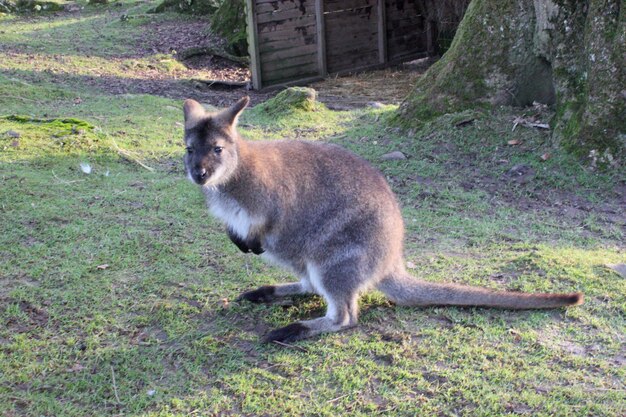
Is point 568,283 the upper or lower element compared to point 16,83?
lower

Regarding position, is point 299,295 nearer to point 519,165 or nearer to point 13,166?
point 519,165

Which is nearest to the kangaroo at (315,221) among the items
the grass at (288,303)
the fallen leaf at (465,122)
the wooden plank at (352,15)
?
the grass at (288,303)

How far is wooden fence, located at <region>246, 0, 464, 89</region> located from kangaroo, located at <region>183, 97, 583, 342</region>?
743cm

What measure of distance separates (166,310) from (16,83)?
20.7 ft


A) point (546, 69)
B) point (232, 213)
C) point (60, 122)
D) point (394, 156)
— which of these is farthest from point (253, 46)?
point (232, 213)

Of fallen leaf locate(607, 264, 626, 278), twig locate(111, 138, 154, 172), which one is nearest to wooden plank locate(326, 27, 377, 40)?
twig locate(111, 138, 154, 172)

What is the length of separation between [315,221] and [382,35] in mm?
9477

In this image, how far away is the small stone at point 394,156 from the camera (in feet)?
21.0

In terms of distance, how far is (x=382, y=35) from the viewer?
40.8 feet

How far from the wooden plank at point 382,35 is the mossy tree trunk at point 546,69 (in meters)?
5.32

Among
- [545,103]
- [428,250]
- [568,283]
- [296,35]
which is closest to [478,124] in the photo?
[545,103]

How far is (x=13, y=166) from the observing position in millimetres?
5934

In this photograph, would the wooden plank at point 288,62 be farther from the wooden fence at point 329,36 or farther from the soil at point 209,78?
the soil at point 209,78

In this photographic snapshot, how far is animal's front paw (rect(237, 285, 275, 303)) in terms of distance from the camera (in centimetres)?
391
